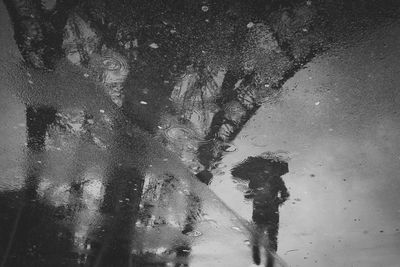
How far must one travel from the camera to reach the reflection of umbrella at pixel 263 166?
15.6ft

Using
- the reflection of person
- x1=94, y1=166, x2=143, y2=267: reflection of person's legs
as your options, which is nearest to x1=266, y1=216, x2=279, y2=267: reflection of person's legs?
the reflection of person

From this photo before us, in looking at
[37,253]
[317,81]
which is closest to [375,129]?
[317,81]

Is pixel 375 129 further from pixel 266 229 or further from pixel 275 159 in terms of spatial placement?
pixel 266 229

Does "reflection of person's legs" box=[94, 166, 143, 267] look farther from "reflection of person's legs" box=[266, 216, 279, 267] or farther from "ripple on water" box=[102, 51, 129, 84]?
"reflection of person's legs" box=[266, 216, 279, 267]

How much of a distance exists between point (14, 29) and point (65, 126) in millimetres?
1596

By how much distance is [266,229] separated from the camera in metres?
7.46

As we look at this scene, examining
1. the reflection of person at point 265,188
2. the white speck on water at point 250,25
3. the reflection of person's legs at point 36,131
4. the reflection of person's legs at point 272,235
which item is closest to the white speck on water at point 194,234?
the reflection of person at point 265,188

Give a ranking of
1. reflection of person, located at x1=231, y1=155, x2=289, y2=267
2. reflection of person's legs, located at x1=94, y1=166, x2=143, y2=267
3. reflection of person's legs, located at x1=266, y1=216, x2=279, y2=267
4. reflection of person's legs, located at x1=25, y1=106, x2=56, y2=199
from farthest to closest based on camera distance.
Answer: reflection of person's legs, located at x1=266, y1=216, x2=279, y2=267 < reflection of person's legs, located at x1=94, y1=166, x2=143, y2=267 < reflection of person, located at x1=231, y1=155, x2=289, y2=267 < reflection of person's legs, located at x1=25, y1=106, x2=56, y2=199

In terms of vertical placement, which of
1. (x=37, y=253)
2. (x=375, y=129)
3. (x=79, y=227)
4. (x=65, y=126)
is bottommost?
(x=37, y=253)

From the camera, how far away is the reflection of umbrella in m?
4.75

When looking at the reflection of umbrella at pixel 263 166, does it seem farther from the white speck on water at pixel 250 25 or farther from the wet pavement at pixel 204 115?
the white speck on water at pixel 250 25

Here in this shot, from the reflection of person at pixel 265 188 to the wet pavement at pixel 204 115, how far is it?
4 centimetres

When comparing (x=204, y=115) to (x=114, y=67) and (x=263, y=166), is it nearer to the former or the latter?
(x=114, y=67)

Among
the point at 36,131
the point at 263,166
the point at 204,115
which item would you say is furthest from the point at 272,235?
the point at 36,131
